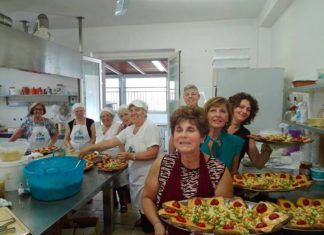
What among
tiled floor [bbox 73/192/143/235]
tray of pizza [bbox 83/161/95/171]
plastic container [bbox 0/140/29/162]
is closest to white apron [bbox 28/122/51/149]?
tiled floor [bbox 73/192/143/235]

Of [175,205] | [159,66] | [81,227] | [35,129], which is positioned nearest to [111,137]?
[35,129]

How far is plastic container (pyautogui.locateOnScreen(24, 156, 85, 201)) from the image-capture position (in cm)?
147

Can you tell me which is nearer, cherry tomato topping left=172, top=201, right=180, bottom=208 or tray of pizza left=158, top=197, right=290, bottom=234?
tray of pizza left=158, top=197, right=290, bottom=234

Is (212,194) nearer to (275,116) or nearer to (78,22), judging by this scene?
(275,116)

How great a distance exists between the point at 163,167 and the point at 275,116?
252cm

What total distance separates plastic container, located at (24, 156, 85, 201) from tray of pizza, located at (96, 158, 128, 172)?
19.8 inches

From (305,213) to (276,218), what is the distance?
Answer: 279 millimetres

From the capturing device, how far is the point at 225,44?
164 inches

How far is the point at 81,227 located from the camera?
228cm

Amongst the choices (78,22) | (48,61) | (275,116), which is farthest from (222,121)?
(78,22)

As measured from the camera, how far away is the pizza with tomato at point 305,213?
1060mm

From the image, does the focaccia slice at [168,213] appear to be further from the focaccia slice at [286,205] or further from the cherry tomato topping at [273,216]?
the focaccia slice at [286,205]

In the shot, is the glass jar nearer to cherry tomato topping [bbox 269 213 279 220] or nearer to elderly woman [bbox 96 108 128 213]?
cherry tomato topping [bbox 269 213 279 220]

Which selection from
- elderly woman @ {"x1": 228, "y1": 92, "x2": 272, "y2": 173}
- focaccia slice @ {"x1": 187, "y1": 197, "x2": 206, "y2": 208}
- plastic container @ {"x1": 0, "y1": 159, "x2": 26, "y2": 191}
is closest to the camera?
focaccia slice @ {"x1": 187, "y1": 197, "x2": 206, "y2": 208}
